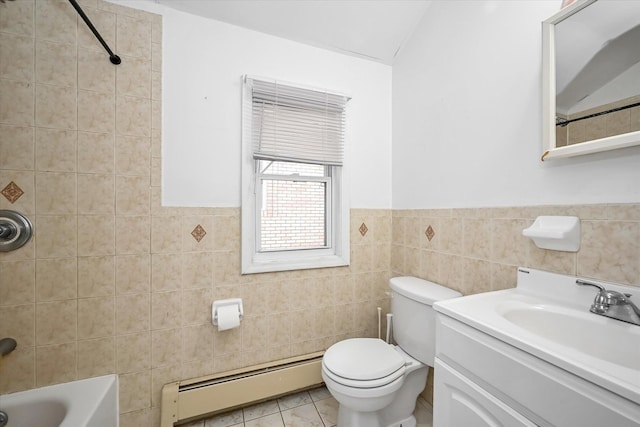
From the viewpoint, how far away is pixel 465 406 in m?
0.82

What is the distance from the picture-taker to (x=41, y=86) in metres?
1.18

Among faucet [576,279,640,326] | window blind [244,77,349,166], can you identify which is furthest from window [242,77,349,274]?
faucet [576,279,640,326]

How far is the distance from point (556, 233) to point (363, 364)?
38.7 inches

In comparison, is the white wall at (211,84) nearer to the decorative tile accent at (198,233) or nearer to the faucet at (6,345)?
the decorative tile accent at (198,233)

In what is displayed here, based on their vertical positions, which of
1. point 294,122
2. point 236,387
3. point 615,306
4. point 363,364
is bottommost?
point 236,387

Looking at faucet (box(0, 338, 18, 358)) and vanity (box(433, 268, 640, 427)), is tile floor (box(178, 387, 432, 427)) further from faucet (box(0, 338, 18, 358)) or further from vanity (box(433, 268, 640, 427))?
faucet (box(0, 338, 18, 358))

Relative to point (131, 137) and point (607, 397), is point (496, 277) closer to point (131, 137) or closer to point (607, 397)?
point (607, 397)

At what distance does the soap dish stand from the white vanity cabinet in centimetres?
30

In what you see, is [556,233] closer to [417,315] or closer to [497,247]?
[497,247]

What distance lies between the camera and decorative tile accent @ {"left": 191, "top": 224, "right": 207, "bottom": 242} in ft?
4.66

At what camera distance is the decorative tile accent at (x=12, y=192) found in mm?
1147

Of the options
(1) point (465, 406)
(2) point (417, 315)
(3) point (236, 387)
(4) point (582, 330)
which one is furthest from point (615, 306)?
(3) point (236, 387)

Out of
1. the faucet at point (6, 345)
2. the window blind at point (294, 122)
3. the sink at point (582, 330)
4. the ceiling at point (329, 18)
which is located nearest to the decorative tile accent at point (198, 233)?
the window blind at point (294, 122)

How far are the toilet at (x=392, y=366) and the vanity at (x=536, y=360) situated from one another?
289 millimetres
